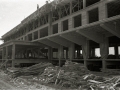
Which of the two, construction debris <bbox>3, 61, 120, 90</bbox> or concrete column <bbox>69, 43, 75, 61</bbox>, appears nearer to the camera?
construction debris <bbox>3, 61, 120, 90</bbox>

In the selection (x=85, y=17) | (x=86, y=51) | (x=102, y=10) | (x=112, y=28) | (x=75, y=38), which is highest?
(x=102, y=10)

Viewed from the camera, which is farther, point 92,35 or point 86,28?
point 92,35

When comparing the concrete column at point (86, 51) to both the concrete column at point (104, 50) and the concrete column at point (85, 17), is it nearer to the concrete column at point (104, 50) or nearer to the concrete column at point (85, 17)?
the concrete column at point (104, 50)

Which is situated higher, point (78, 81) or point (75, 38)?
point (75, 38)

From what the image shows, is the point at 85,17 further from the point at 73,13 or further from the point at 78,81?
the point at 78,81

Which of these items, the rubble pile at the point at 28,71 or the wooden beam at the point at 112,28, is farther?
the rubble pile at the point at 28,71

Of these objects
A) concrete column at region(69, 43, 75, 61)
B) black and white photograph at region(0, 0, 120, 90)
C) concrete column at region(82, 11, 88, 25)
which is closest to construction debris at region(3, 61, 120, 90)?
black and white photograph at region(0, 0, 120, 90)

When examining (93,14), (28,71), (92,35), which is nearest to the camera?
(28,71)

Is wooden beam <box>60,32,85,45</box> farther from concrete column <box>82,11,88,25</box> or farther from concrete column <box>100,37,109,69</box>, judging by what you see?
concrete column <box>100,37,109,69</box>

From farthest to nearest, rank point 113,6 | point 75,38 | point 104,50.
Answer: point 75,38 → point 113,6 → point 104,50

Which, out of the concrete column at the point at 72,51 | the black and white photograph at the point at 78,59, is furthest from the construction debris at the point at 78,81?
the concrete column at the point at 72,51

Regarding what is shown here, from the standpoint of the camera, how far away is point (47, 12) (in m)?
28.5

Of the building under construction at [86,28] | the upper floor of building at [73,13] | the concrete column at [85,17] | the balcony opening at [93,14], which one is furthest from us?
the balcony opening at [93,14]

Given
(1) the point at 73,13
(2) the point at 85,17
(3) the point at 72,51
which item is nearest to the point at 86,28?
(2) the point at 85,17
